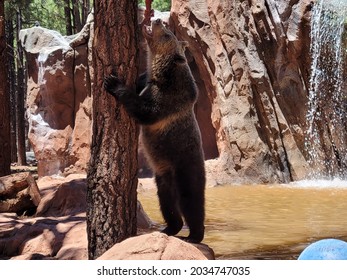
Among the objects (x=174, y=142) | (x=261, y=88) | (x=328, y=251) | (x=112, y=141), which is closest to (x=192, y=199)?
(x=174, y=142)

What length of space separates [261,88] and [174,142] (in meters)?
→ 7.99

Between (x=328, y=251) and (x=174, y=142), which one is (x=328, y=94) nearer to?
(x=174, y=142)

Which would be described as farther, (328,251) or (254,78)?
(254,78)

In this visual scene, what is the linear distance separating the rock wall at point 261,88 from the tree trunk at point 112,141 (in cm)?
779

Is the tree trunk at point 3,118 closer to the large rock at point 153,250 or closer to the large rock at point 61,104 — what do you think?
the large rock at point 153,250

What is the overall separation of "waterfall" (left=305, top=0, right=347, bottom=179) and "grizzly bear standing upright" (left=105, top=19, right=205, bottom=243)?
25.8 ft

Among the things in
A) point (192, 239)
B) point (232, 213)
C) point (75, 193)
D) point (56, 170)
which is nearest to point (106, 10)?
point (192, 239)

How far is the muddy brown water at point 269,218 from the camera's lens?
5.39 metres

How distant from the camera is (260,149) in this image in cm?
1205

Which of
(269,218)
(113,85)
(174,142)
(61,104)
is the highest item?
(61,104)

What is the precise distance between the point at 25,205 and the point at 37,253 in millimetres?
1894

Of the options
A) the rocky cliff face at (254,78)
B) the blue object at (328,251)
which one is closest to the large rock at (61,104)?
the rocky cliff face at (254,78)

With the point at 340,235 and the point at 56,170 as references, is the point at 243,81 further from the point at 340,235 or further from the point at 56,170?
the point at 340,235

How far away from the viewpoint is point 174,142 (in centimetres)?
445
